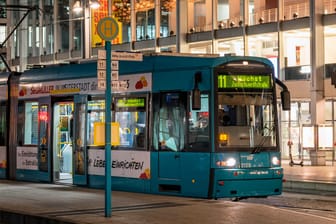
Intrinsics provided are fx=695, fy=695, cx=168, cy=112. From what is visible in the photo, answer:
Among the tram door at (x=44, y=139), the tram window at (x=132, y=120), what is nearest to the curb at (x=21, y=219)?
the tram window at (x=132, y=120)

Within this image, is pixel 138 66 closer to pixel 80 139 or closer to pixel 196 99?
pixel 196 99

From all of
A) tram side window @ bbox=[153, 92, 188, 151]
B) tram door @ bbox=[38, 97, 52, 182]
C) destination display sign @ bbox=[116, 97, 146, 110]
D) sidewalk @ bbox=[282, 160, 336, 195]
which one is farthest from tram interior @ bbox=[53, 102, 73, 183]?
sidewalk @ bbox=[282, 160, 336, 195]

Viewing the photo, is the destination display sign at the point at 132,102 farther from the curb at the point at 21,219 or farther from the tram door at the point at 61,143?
the curb at the point at 21,219

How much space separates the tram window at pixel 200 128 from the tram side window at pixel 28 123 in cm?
635

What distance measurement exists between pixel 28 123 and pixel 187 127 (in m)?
6.75

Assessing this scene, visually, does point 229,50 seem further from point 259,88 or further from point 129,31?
point 259,88

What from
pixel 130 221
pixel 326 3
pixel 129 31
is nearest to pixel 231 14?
pixel 326 3

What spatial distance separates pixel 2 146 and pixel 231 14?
18.1 m

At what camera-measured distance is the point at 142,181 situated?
16156mm

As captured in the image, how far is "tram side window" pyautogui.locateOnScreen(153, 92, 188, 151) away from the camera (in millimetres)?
15391

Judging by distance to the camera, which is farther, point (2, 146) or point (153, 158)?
point (2, 146)

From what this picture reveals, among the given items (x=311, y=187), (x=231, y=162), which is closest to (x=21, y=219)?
(x=231, y=162)

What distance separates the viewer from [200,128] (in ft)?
49.4

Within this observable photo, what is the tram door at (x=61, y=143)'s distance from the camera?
19000mm
